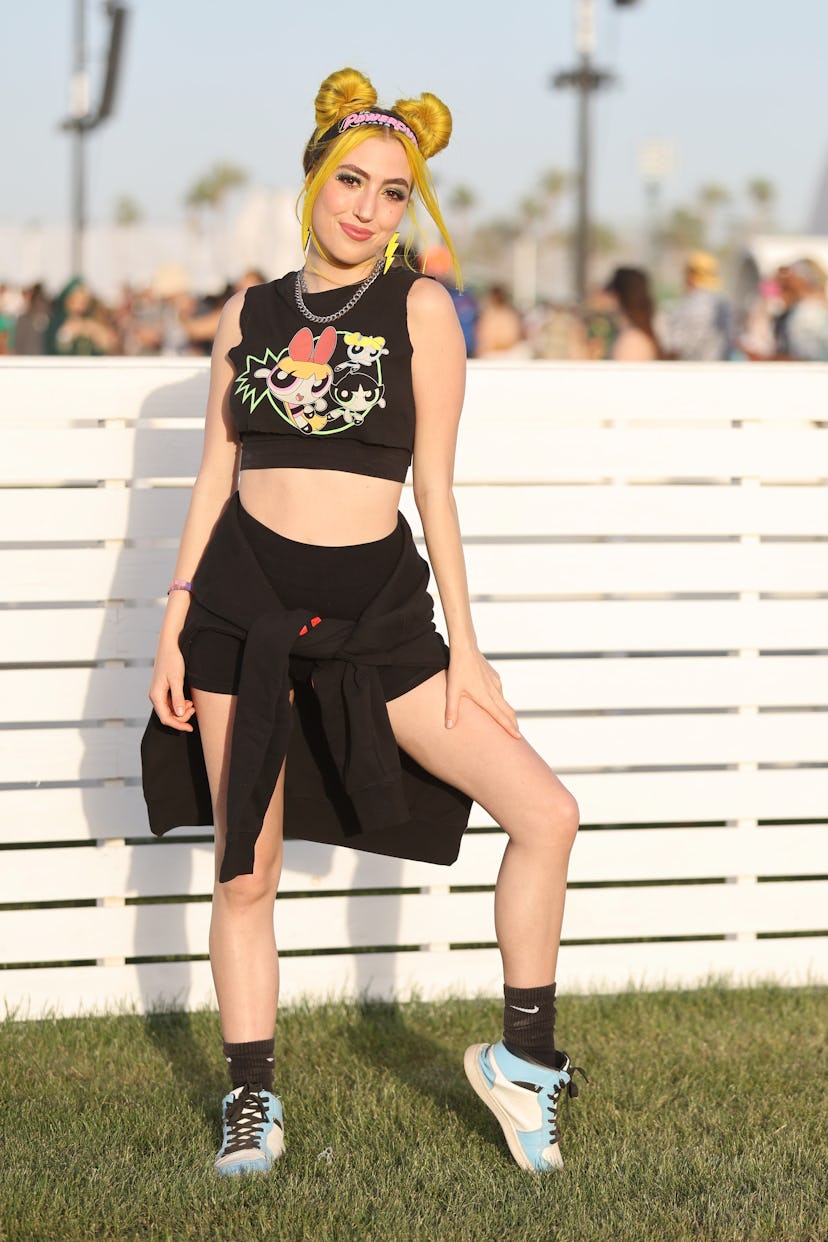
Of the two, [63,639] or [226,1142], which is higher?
[63,639]

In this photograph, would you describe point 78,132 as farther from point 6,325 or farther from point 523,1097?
point 523,1097

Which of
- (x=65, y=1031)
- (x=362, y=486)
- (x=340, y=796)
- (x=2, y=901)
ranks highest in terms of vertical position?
(x=362, y=486)

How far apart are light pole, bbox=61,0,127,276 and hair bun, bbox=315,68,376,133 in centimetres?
2060

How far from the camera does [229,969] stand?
12.2ft

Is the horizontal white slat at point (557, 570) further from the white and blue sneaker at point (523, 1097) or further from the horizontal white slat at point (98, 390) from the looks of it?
the white and blue sneaker at point (523, 1097)

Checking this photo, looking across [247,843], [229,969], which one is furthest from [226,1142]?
[247,843]

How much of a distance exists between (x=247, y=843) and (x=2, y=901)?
5.46 feet

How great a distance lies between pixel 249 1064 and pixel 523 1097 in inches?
25.1

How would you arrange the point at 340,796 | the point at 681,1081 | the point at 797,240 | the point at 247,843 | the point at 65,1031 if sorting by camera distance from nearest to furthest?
the point at 247,843
the point at 340,796
the point at 681,1081
the point at 65,1031
the point at 797,240

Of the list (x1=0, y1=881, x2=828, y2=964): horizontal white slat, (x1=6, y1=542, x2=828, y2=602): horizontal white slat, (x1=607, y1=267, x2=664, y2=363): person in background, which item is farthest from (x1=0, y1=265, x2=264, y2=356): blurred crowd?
(x1=0, y1=881, x2=828, y2=964): horizontal white slat

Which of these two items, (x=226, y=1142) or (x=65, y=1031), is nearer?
(x=226, y=1142)

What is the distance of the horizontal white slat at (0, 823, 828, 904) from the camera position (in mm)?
4941

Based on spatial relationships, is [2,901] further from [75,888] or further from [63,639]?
[63,639]

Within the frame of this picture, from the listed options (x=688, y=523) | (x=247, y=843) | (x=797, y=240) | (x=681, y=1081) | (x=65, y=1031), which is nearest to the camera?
(x=247, y=843)
